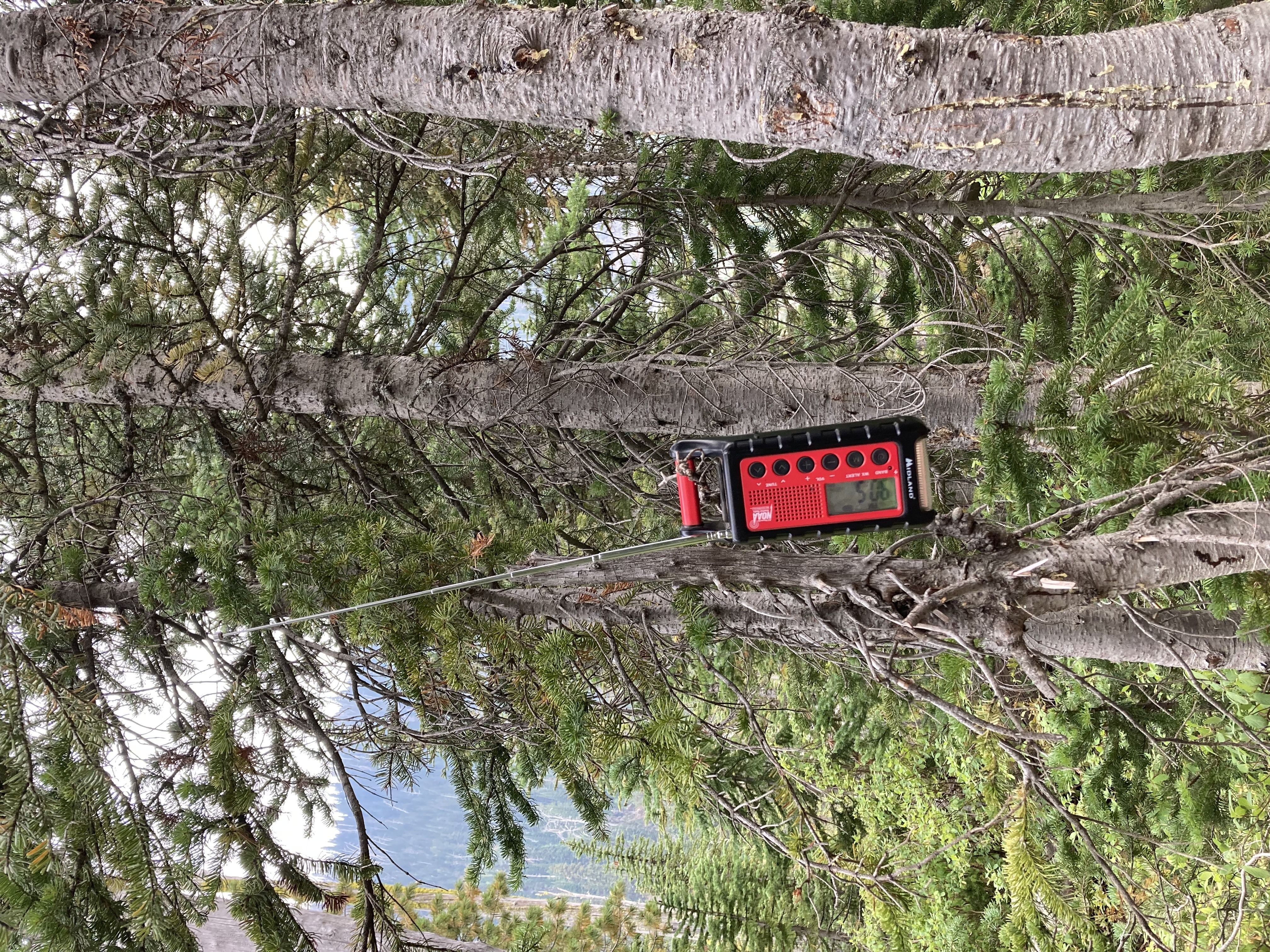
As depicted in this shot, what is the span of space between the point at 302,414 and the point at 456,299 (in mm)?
983

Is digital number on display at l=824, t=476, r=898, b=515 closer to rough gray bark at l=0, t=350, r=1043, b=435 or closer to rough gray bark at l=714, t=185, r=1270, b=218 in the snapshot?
rough gray bark at l=0, t=350, r=1043, b=435

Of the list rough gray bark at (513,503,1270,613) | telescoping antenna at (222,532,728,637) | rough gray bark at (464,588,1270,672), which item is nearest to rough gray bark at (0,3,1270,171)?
rough gray bark at (513,503,1270,613)

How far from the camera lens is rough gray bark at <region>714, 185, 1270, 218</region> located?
280cm

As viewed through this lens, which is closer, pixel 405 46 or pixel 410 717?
pixel 405 46

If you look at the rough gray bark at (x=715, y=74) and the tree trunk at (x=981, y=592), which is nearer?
the rough gray bark at (x=715, y=74)

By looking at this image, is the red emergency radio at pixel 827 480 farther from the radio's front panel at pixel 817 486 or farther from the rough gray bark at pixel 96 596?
the rough gray bark at pixel 96 596

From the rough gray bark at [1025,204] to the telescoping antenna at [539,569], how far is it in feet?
6.28

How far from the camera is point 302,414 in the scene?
374 cm

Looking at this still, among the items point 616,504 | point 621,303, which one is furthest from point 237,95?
point 616,504

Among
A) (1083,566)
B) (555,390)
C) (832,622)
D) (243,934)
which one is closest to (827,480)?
(832,622)

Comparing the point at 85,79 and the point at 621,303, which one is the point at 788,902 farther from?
the point at 85,79

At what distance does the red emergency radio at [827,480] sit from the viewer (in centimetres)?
188

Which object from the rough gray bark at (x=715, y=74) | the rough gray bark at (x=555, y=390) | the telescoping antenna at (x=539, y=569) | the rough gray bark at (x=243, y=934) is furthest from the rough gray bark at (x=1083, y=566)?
the rough gray bark at (x=243, y=934)

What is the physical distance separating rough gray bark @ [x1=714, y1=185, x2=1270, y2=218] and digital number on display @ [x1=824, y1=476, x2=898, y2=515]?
1822 mm
